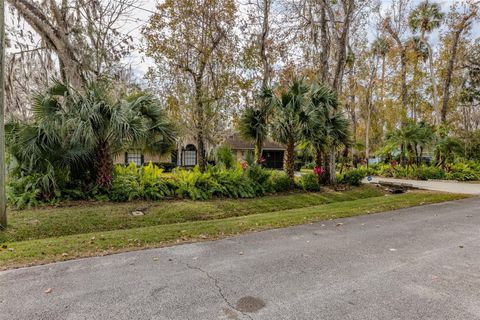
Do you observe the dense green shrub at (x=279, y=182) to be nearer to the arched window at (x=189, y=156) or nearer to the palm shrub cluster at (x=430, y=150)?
the palm shrub cluster at (x=430, y=150)

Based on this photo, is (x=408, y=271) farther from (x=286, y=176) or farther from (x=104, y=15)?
(x=104, y=15)

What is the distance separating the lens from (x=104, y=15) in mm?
13242

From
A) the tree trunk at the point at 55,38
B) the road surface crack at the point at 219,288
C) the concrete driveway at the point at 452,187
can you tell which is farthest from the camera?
the concrete driveway at the point at 452,187

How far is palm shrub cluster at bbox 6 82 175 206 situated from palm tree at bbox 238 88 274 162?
13.2 feet

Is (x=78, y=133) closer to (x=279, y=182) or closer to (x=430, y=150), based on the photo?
(x=279, y=182)

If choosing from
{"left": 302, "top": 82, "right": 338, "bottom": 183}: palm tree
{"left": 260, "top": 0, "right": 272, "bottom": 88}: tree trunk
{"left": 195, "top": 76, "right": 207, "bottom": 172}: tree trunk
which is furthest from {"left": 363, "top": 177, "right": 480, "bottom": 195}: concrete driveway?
{"left": 195, "top": 76, "right": 207, "bottom": 172}: tree trunk

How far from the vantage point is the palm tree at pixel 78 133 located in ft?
A: 25.3

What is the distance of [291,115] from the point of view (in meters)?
10.8

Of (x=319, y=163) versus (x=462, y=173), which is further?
(x=462, y=173)

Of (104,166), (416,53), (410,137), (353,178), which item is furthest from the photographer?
(416,53)

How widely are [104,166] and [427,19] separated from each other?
22495mm

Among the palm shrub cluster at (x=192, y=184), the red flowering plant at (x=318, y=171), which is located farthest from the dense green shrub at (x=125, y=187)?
the red flowering plant at (x=318, y=171)

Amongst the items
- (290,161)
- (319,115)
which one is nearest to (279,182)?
(290,161)

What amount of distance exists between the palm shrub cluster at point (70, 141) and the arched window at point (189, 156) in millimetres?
16888
